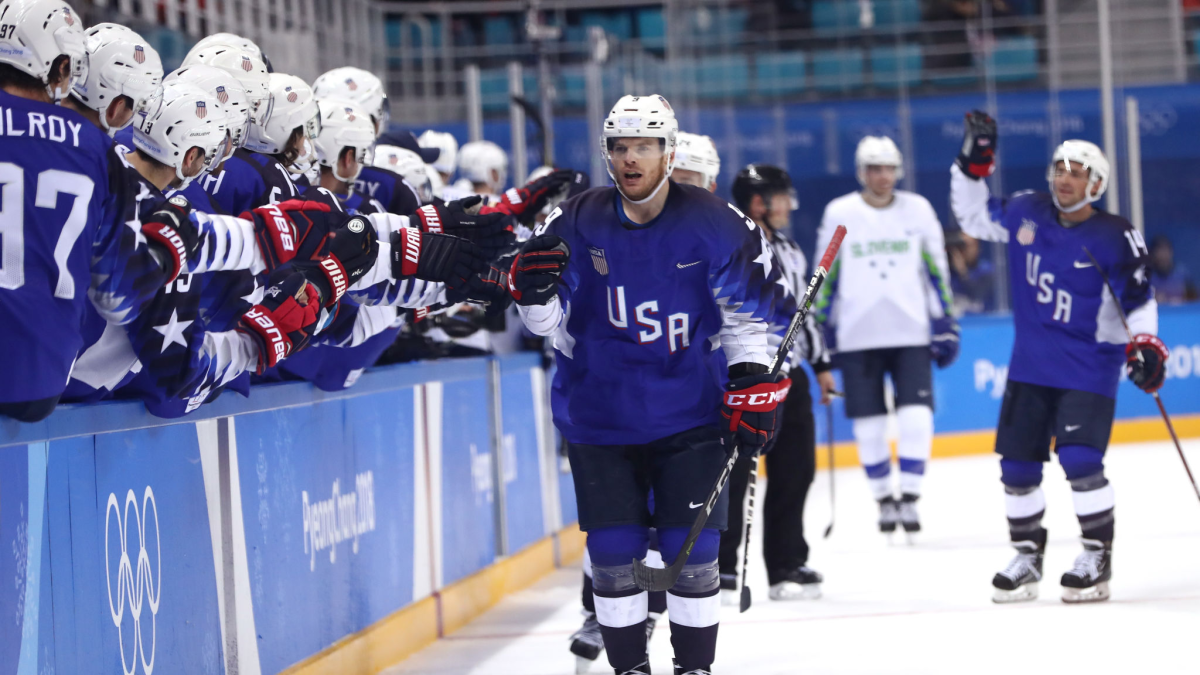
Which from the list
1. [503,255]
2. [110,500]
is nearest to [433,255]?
[503,255]

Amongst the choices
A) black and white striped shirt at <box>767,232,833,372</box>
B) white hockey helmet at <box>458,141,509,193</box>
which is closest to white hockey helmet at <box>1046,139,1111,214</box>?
black and white striped shirt at <box>767,232,833,372</box>

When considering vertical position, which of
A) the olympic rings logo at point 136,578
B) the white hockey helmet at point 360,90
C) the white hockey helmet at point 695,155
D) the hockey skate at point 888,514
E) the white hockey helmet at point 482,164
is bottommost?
the hockey skate at point 888,514

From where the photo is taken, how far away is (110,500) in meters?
2.79

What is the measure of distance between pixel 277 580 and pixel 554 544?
3069mm

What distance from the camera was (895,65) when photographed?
35.6 ft

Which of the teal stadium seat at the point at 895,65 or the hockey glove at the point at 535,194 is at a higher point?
the teal stadium seat at the point at 895,65

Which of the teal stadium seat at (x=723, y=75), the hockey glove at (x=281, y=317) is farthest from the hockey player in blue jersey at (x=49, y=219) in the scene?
the teal stadium seat at (x=723, y=75)

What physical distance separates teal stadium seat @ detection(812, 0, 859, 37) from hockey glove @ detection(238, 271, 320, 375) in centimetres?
880

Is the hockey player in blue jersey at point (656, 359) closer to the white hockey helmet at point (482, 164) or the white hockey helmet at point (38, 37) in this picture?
the white hockey helmet at point (38, 37)

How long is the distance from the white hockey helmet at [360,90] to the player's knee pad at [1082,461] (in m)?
2.57

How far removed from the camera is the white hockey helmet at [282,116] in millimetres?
3877

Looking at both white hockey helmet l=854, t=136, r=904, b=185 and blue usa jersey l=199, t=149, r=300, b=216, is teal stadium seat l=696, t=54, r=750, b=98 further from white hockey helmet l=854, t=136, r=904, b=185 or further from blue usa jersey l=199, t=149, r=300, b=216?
blue usa jersey l=199, t=149, r=300, b=216

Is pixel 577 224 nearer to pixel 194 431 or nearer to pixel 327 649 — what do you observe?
pixel 194 431

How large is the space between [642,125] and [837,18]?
28.8ft
